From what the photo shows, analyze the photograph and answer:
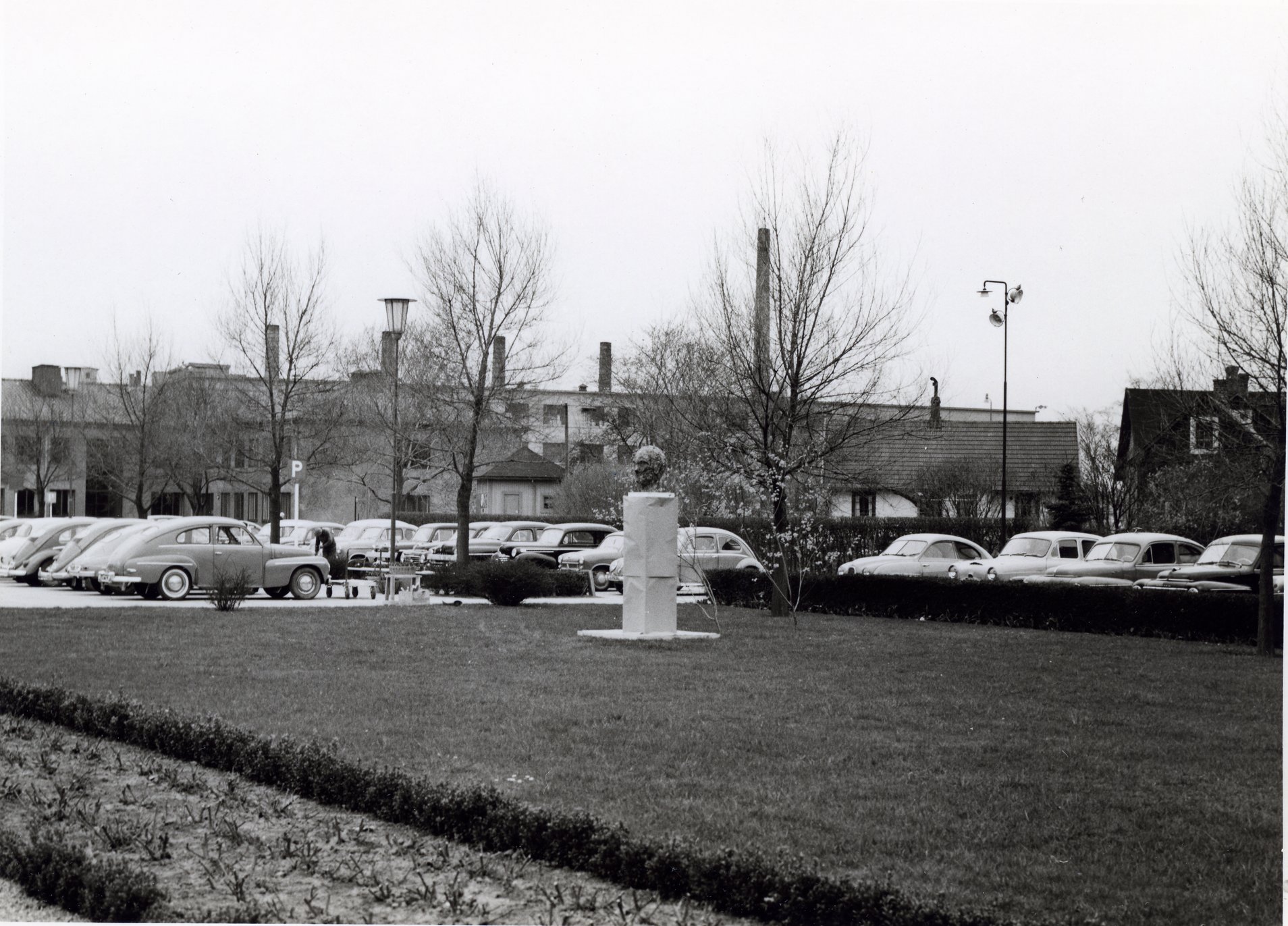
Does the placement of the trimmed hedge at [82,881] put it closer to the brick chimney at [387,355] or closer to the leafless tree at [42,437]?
the brick chimney at [387,355]

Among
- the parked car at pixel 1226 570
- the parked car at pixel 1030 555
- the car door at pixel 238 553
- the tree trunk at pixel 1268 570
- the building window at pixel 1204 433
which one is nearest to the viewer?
the tree trunk at pixel 1268 570

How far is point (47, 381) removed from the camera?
126 ft

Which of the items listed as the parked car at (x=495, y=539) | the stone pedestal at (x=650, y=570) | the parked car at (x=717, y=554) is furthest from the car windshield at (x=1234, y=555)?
the parked car at (x=495, y=539)

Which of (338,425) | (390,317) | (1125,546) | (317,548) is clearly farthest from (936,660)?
(338,425)

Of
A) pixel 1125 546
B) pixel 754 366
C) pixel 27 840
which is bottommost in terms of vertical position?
pixel 27 840

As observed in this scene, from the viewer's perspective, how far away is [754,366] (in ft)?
70.7

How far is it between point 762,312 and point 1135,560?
25.9ft

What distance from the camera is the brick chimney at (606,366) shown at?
61.2 m

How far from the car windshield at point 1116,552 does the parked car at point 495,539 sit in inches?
508

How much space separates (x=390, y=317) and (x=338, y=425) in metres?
14.2

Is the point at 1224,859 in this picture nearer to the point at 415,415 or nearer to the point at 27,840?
the point at 27,840

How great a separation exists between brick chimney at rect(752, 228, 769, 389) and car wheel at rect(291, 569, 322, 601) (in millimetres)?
8838

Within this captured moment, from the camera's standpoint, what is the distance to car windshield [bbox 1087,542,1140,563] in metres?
23.6

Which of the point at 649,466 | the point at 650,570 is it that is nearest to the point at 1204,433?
the point at 649,466
